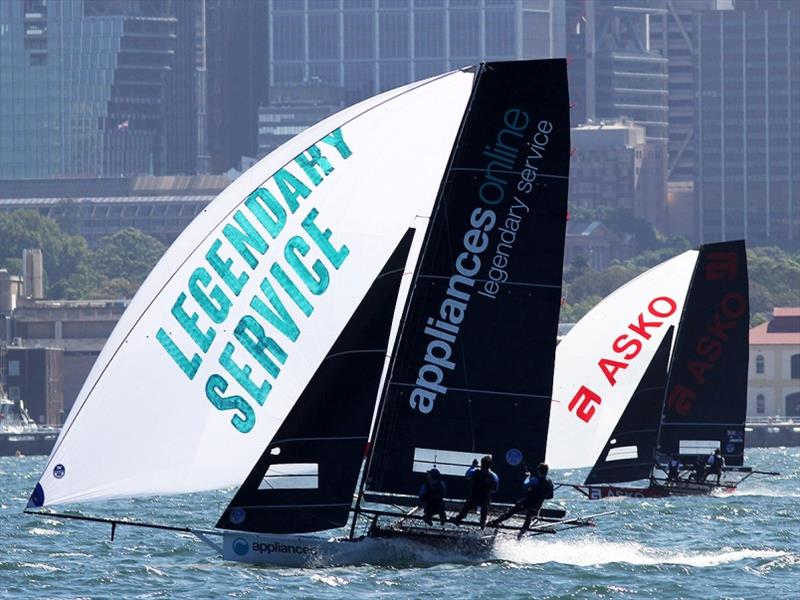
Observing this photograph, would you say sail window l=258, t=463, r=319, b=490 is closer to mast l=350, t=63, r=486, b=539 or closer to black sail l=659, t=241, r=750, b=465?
mast l=350, t=63, r=486, b=539

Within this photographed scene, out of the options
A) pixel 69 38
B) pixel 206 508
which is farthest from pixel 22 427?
pixel 69 38

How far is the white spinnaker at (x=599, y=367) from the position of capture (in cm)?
3841

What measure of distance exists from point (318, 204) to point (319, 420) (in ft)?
7.62

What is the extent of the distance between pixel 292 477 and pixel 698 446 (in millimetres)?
17641

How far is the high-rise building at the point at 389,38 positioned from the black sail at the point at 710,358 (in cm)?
14953

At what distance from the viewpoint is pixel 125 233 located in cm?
16712

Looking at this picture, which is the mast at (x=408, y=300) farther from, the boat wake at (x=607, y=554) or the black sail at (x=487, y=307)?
the boat wake at (x=607, y=554)

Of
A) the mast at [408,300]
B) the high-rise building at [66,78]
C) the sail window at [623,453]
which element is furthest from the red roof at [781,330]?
the mast at [408,300]

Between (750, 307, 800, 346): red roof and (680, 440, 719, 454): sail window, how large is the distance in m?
81.8

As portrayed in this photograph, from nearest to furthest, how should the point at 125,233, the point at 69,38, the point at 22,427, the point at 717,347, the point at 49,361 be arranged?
the point at 717,347
the point at 22,427
the point at 49,361
the point at 125,233
the point at 69,38

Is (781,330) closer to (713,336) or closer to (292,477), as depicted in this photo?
(713,336)

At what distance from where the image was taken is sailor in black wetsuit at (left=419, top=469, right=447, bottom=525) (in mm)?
26125

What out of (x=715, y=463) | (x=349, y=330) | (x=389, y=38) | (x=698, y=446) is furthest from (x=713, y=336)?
(x=389, y=38)

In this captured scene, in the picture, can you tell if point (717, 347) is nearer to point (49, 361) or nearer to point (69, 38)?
point (49, 361)
